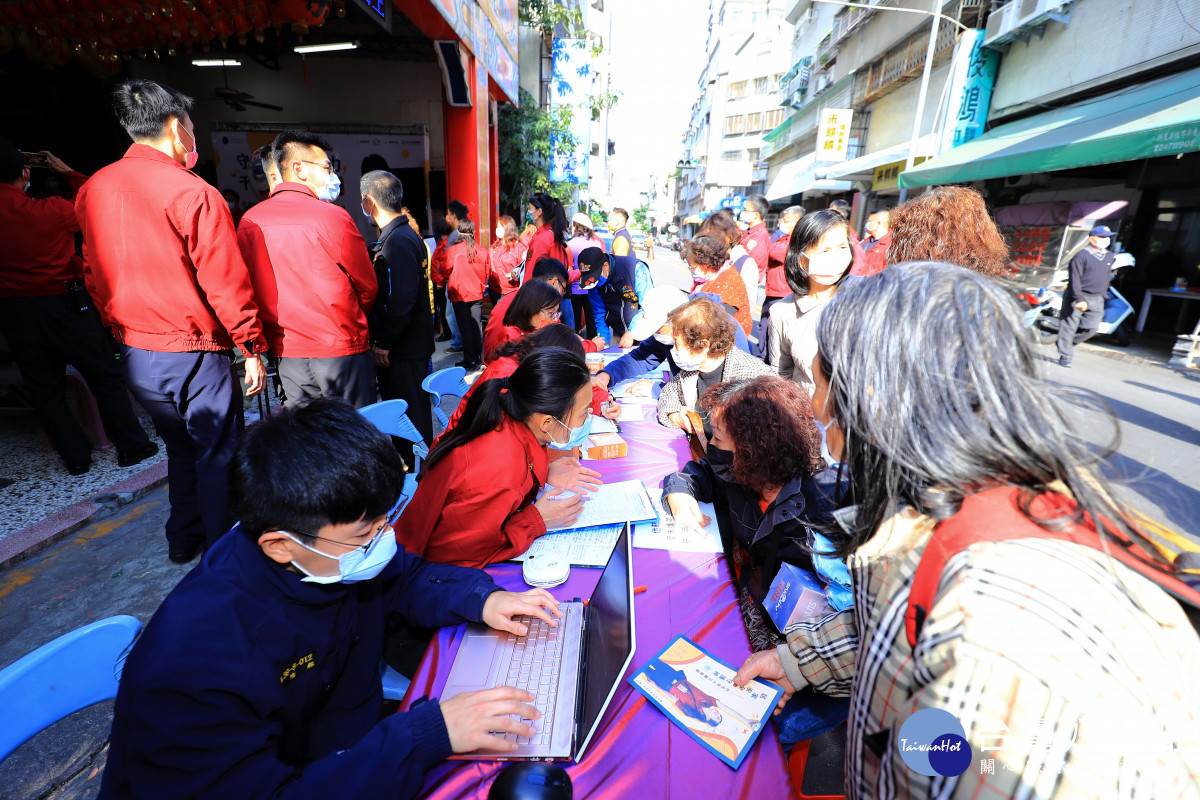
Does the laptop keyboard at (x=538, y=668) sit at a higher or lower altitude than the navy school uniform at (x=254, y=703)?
lower

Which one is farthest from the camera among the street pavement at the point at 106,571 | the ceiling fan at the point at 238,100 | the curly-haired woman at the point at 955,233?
the ceiling fan at the point at 238,100

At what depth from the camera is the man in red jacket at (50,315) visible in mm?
3010

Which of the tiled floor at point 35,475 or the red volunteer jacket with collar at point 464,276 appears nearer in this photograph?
the tiled floor at point 35,475

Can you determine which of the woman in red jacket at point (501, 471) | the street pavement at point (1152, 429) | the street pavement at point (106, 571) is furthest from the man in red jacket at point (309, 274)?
the street pavement at point (1152, 429)

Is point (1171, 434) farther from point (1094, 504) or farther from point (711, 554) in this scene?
point (1094, 504)

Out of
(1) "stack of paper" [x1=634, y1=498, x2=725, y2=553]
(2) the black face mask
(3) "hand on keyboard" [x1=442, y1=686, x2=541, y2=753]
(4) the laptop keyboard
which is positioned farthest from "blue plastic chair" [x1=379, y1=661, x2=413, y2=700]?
(2) the black face mask

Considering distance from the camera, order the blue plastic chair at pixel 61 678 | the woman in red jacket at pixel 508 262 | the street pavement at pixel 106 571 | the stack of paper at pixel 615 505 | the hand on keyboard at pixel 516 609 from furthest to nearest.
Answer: the woman in red jacket at pixel 508 262
the stack of paper at pixel 615 505
the street pavement at pixel 106 571
the hand on keyboard at pixel 516 609
the blue plastic chair at pixel 61 678

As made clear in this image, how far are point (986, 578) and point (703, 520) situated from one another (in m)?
1.22

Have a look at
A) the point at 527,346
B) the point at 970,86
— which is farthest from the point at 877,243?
the point at 970,86

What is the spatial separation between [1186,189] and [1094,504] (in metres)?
11.5

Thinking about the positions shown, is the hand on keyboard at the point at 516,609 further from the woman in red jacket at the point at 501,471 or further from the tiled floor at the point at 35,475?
the tiled floor at the point at 35,475

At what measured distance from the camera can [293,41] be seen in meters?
7.44

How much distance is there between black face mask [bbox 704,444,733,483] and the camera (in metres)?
1.77

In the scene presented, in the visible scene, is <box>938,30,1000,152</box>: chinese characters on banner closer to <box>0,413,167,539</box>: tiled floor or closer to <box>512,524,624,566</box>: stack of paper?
<box>512,524,624,566</box>: stack of paper
